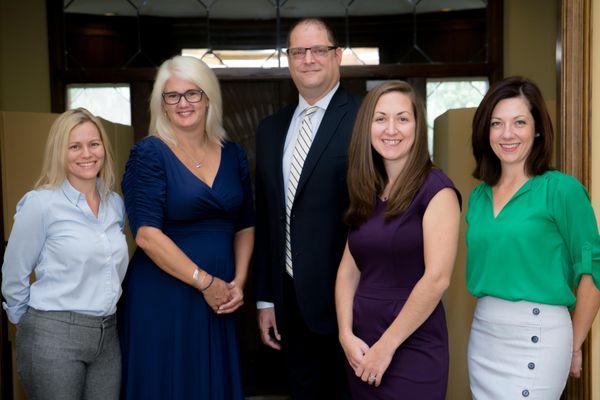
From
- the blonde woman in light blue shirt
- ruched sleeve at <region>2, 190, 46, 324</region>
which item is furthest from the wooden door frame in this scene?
ruched sleeve at <region>2, 190, 46, 324</region>

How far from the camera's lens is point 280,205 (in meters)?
2.41

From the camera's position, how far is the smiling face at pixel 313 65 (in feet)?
7.88

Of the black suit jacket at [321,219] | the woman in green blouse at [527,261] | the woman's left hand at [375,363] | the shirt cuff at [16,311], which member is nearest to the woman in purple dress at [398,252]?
the woman's left hand at [375,363]

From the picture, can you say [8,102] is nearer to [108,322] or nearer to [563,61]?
[108,322]

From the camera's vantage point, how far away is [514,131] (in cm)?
196

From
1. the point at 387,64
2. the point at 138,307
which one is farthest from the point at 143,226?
the point at 387,64

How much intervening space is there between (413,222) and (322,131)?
608 millimetres

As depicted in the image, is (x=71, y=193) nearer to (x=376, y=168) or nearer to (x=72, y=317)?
(x=72, y=317)

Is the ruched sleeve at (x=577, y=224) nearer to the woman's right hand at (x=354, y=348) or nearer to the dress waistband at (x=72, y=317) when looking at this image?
the woman's right hand at (x=354, y=348)

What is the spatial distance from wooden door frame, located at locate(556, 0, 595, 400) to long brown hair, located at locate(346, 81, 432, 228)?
599 mm

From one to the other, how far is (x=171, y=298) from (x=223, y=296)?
19cm

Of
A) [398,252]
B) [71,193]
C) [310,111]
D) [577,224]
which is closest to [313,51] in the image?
[310,111]

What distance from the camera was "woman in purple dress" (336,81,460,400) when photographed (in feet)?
6.13

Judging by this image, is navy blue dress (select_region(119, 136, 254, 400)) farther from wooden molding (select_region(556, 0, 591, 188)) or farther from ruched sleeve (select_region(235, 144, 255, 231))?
wooden molding (select_region(556, 0, 591, 188))
